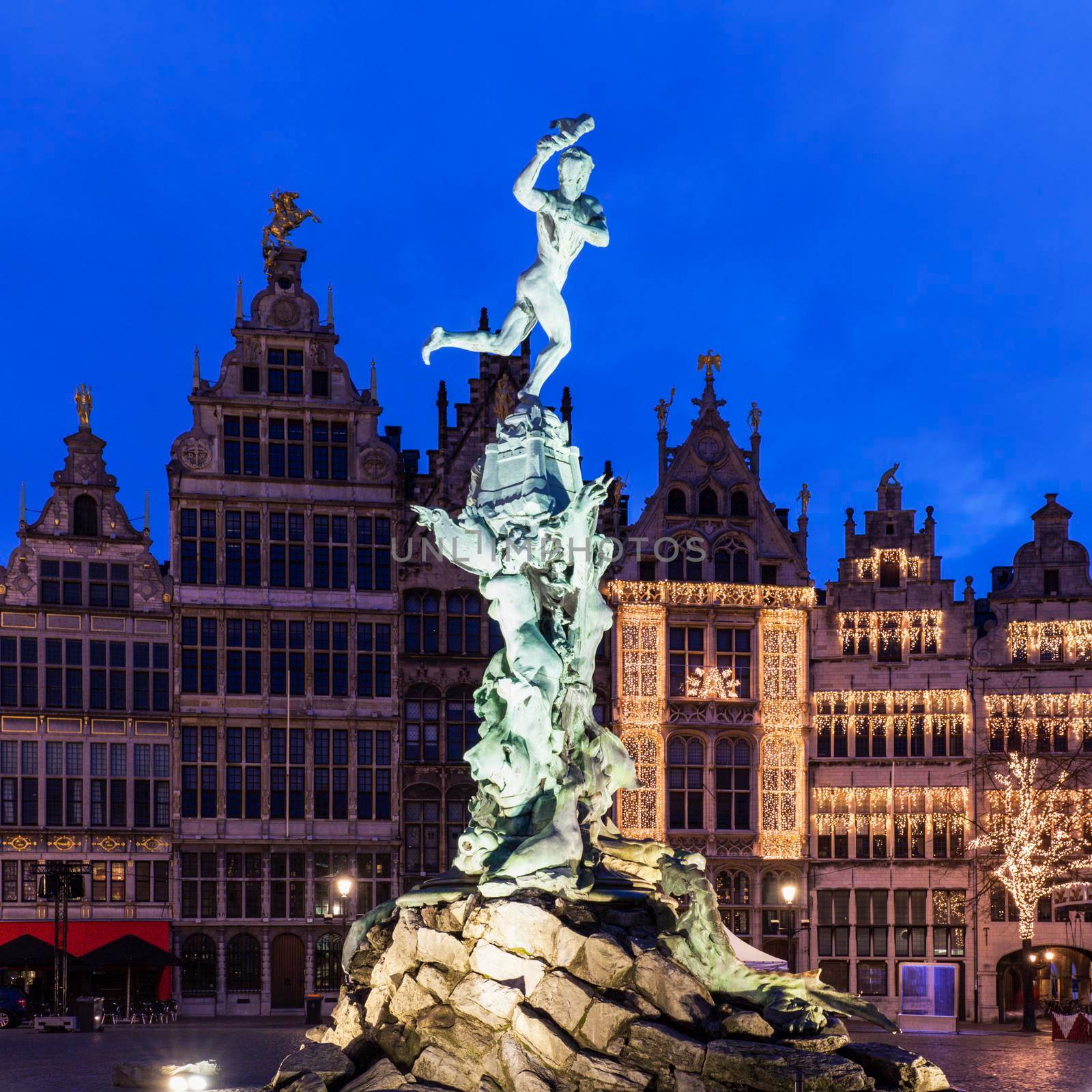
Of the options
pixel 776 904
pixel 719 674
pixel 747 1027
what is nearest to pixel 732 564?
pixel 719 674

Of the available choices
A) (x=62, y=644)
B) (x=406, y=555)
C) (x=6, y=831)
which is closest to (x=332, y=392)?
(x=406, y=555)

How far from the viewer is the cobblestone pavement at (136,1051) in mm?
23500

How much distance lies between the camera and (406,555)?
44781 millimetres

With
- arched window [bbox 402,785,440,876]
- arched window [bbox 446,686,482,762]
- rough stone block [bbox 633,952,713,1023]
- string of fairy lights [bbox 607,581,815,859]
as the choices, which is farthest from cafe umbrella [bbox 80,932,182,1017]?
rough stone block [bbox 633,952,713,1023]

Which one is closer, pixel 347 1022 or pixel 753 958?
pixel 347 1022

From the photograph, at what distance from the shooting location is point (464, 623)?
45.3 metres

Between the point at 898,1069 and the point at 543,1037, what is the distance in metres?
3.62

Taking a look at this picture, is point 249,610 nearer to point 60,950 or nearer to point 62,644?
point 62,644

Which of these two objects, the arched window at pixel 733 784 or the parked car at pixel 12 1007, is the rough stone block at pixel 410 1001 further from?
the arched window at pixel 733 784

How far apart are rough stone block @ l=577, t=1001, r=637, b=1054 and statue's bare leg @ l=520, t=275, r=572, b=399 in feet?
24.8

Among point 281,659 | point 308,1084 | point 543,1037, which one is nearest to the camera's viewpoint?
point 543,1037

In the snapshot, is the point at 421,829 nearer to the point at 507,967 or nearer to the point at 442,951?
the point at 442,951

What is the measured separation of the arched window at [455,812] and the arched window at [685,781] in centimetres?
510

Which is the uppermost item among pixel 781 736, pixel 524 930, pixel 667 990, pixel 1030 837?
pixel 781 736
